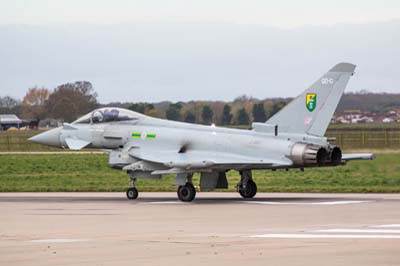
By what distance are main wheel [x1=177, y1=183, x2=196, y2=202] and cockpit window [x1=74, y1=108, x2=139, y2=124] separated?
11.0 feet

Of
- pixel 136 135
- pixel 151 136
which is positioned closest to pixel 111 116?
pixel 136 135

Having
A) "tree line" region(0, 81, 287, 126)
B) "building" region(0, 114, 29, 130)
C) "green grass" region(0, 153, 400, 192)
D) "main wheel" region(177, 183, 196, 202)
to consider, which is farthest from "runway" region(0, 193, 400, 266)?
"building" region(0, 114, 29, 130)

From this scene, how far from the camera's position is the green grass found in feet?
116

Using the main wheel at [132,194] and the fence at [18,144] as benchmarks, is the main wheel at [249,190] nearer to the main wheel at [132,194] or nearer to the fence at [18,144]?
the main wheel at [132,194]

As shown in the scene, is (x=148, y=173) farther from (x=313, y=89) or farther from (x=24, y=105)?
(x=24, y=105)

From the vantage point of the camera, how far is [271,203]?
2870 cm

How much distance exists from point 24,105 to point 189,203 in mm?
66591

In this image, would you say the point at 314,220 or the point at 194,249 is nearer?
the point at 194,249

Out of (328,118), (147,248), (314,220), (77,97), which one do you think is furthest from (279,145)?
(77,97)

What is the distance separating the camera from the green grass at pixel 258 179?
116 feet

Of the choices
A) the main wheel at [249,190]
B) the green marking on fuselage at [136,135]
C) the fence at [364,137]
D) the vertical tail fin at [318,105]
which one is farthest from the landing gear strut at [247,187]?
the fence at [364,137]

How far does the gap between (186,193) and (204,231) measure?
31.5 feet

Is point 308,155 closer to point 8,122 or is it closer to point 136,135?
point 136,135

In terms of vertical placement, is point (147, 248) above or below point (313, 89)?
below
